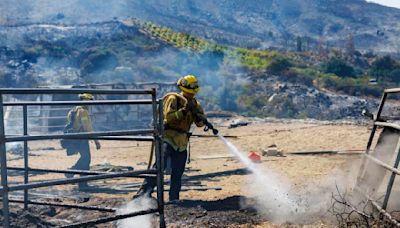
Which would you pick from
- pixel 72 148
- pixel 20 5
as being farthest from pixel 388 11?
pixel 72 148

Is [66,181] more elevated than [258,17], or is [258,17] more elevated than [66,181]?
[258,17]

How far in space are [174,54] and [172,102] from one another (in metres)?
32.3

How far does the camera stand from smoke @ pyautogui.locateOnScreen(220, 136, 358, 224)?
5914mm

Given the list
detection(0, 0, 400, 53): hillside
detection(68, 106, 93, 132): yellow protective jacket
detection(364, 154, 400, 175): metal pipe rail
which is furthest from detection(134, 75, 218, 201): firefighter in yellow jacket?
detection(0, 0, 400, 53): hillside

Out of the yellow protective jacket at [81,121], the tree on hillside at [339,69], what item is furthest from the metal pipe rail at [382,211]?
the tree on hillside at [339,69]

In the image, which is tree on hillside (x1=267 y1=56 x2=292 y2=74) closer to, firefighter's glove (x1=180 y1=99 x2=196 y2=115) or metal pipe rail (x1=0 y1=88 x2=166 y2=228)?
firefighter's glove (x1=180 y1=99 x2=196 y2=115)

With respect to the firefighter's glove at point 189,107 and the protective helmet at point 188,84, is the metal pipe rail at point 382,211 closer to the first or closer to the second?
the firefighter's glove at point 189,107

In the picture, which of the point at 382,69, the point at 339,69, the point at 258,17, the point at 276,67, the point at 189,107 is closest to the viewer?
the point at 189,107

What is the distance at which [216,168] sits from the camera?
1060 centimetres

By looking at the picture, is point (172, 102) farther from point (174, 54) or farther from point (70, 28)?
point (70, 28)

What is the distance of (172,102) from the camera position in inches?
257

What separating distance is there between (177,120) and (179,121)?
0.11ft

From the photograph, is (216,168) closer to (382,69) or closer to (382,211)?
(382,211)

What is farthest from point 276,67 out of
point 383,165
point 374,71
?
point 383,165
